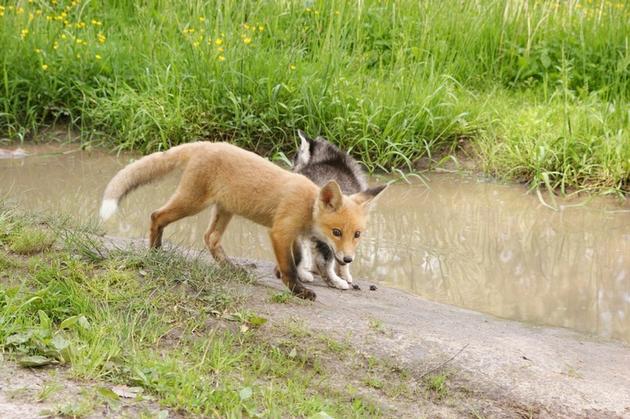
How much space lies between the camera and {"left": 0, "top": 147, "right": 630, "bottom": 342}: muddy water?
6.16 metres

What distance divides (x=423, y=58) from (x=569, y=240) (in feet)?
11.6

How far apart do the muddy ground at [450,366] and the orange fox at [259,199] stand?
0.33 metres

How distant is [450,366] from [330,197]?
52.3 inches

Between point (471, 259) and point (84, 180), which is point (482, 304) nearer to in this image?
point (471, 259)

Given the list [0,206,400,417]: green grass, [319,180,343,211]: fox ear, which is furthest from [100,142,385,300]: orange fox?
[0,206,400,417]: green grass

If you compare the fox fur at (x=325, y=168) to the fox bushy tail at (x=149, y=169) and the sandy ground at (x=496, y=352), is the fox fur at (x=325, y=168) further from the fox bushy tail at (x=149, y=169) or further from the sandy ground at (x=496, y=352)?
the sandy ground at (x=496, y=352)

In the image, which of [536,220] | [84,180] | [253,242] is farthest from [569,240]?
[84,180]

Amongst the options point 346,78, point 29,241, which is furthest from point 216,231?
point 346,78

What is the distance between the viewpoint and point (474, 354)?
15.2ft

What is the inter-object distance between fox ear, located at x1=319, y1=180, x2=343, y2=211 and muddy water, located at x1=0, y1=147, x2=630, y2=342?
3.77ft

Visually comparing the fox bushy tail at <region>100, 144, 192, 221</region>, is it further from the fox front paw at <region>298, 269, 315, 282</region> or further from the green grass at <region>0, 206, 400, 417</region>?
the fox front paw at <region>298, 269, 315, 282</region>

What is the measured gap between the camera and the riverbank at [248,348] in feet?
12.4

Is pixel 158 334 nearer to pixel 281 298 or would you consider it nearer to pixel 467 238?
pixel 281 298

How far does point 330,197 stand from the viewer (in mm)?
5332
